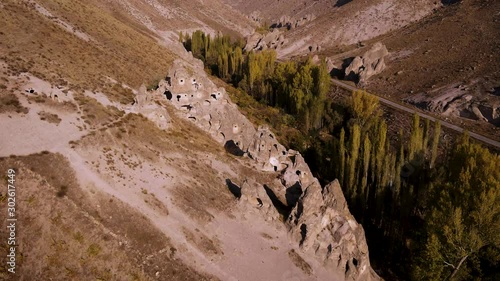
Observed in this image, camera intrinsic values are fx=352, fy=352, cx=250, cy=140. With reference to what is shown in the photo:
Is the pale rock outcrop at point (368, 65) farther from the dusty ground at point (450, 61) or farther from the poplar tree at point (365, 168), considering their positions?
the poplar tree at point (365, 168)

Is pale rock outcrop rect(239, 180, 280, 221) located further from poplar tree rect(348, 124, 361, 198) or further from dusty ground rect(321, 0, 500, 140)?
dusty ground rect(321, 0, 500, 140)

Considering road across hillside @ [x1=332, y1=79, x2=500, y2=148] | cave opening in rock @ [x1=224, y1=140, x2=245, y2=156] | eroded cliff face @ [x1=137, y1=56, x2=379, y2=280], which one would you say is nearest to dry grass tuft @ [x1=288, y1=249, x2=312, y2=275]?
eroded cliff face @ [x1=137, y1=56, x2=379, y2=280]

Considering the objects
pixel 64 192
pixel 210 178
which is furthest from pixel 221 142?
pixel 64 192

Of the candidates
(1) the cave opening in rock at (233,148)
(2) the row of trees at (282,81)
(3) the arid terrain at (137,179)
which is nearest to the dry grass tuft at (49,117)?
(3) the arid terrain at (137,179)

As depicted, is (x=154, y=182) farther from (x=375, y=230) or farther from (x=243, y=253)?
(x=375, y=230)

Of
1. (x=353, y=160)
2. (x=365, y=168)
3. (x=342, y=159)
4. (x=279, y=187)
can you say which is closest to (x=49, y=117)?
(x=279, y=187)

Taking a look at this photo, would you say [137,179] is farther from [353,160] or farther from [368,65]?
[368,65]
